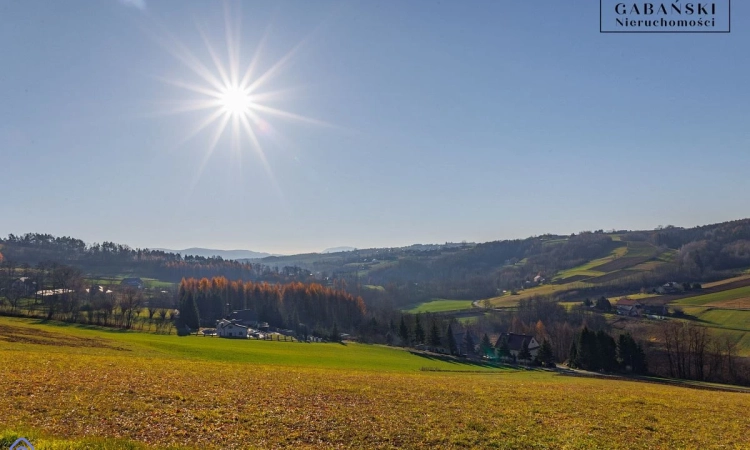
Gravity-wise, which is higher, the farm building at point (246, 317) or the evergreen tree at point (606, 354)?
the evergreen tree at point (606, 354)

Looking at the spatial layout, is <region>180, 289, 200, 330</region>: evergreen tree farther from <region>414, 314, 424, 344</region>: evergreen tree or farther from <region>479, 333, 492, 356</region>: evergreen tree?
<region>479, 333, 492, 356</region>: evergreen tree

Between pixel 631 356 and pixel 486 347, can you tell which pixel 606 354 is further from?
pixel 486 347

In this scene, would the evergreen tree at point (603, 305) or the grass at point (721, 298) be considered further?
the evergreen tree at point (603, 305)

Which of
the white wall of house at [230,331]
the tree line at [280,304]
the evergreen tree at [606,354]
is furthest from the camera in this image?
the tree line at [280,304]

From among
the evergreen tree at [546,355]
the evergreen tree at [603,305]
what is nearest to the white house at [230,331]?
the evergreen tree at [546,355]

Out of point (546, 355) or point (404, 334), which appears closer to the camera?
point (546, 355)

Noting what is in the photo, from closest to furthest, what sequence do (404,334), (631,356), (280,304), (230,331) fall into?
(631,356) → (404,334) → (230,331) → (280,304)

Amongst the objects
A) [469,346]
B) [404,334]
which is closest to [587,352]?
[469,346]

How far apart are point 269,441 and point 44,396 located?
11127mm

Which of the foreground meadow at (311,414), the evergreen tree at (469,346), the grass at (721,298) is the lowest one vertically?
the evergreen tree at (469,346)

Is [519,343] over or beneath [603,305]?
beneath

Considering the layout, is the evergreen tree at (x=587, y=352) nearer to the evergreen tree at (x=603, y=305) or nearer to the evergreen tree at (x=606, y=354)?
the evergreen tree at (x=606, y=354)

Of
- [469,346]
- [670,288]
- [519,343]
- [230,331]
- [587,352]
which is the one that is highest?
[670,288]

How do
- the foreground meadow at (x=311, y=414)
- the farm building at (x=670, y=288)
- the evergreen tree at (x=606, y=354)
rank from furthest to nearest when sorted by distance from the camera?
the farm building at (x=670, y=288) < the evergreen tree at (x=606, y=354) < the foreground meadow at (x=311, y=414)
